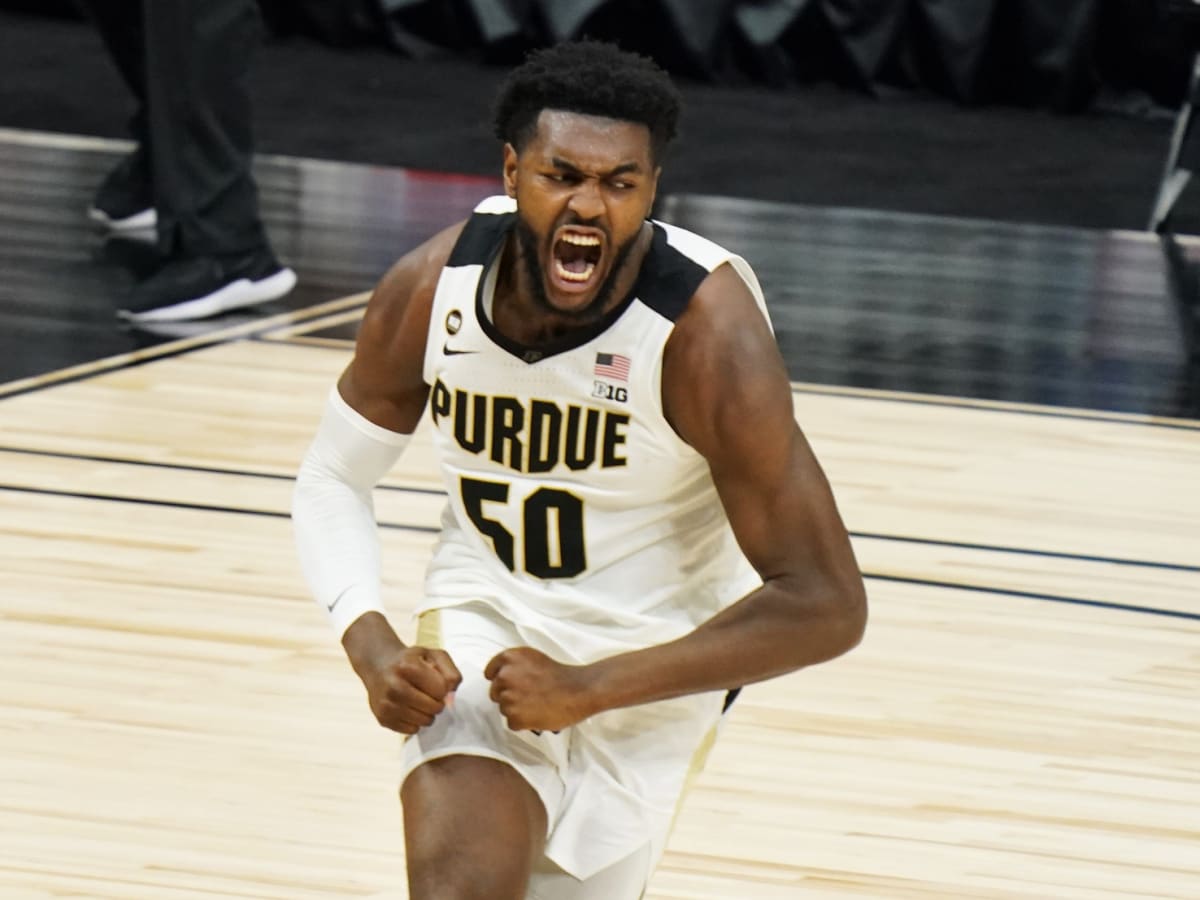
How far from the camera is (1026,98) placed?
30.9 feet

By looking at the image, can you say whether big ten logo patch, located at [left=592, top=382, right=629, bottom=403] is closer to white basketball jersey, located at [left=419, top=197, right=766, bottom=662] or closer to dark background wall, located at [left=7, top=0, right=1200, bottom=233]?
white basketball jersey, located at [left=419, top=197, right=766, bottom=662]

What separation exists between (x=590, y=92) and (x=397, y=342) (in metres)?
0.35

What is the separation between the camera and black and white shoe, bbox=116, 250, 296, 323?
5258mm

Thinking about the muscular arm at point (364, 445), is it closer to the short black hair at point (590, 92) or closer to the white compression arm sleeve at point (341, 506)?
the white compression arm sleeve at point (341, 506)

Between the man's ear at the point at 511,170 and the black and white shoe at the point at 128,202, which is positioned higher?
the man's ear at the point at 511,170

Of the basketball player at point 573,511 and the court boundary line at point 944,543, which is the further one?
the court boundary line at point 944,543

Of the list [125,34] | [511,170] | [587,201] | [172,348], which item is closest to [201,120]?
[172,348]

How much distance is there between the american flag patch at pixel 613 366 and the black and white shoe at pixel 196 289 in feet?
11.1

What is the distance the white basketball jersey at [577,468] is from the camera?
205 cm

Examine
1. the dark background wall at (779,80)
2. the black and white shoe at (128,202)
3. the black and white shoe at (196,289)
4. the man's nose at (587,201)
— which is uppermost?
the man's nose at (587,201)

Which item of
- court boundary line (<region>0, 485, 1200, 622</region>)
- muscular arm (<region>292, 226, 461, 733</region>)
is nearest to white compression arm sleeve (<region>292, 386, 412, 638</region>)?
muscular arm (<region>292, 226, 461, 733</region>)

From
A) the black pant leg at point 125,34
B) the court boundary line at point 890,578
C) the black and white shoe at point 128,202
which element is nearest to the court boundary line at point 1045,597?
the court boundary line at point 890,578

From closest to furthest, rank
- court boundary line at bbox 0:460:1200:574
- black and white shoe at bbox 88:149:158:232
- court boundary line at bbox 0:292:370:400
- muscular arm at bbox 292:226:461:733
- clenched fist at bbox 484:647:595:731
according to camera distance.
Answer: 1. clenched fist at bbox 484:647:595:731
2. muscular arm at bbox 292:226:461:733
3. court boundary line at bbox 0:460:1200:574
4. court boundary line at bbox 0:292:370:400
5. black and white shoe at bbox 88:149:158:232

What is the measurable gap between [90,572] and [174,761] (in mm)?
750
